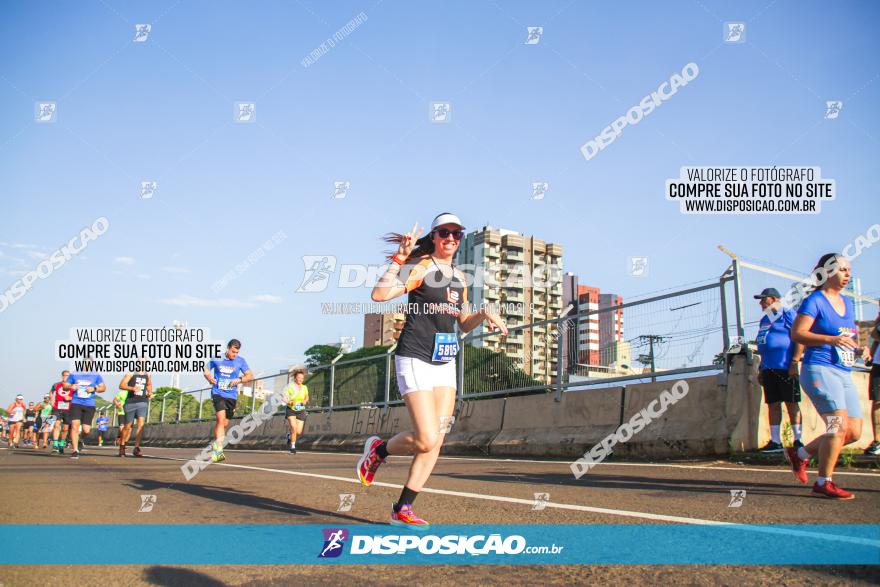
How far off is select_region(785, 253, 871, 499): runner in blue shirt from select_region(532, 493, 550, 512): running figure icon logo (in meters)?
2.19

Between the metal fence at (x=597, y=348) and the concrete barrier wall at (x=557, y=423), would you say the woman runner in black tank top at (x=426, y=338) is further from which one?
the concrete barrier wall at (x=557, y=423)

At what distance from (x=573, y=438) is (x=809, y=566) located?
924 centimetres

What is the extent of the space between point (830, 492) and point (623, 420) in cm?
588

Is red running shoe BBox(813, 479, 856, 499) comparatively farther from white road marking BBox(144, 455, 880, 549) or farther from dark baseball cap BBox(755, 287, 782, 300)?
dark baseball cap BBox(755, 287, 782, 300)

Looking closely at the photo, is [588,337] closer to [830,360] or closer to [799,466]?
[799,466]

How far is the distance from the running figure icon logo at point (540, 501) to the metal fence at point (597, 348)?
5.53 feet

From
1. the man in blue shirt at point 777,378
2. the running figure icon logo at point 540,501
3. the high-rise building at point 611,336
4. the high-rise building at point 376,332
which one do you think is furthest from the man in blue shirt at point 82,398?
the high-rise building at point 376,332

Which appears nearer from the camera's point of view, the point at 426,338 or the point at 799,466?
the point at 426,338

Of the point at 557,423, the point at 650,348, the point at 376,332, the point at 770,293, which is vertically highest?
the point at 376,332

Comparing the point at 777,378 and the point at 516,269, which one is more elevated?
the point at 516,269

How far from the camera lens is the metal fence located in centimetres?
1091

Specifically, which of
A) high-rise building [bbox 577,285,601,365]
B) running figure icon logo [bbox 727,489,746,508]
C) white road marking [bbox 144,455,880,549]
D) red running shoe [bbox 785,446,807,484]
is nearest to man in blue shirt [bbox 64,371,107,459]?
high-rise building [bbox 577,285,601,365]

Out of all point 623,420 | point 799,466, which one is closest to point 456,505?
point 799,466

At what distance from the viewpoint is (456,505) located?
558 cm
